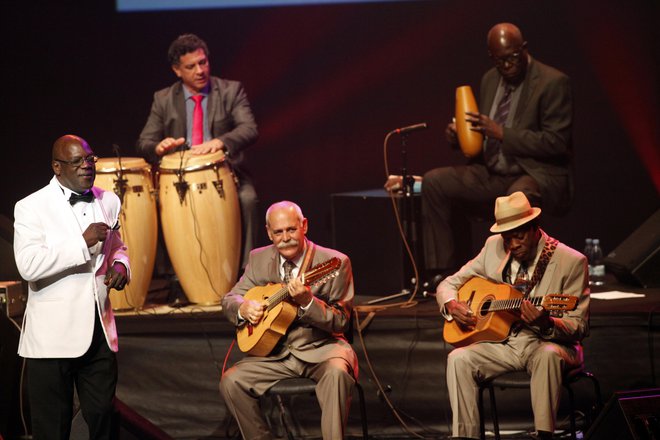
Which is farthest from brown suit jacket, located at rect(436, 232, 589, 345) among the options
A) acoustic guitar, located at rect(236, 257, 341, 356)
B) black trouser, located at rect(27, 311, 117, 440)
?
black trouser, located at rect(27, 311, 117, 440)

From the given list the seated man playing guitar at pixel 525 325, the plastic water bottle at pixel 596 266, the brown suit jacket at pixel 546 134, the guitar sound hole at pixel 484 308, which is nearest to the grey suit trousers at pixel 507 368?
the seated man playing guitar at pixel 525 325

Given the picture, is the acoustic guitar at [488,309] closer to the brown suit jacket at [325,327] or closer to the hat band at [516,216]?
the hat band at [516,216]

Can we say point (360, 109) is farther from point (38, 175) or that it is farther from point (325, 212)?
point (38, 175)

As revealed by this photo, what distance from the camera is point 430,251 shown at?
6.10m

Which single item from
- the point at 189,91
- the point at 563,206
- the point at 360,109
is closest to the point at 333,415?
the point at 563,206

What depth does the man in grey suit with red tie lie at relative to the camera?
21.1 ft

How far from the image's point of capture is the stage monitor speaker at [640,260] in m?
6.15

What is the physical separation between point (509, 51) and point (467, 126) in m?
0.53

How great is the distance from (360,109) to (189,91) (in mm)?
1632

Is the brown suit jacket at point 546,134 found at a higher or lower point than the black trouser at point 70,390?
higher

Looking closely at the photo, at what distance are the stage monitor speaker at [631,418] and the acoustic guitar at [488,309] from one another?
0.84 meters

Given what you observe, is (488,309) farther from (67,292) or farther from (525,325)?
(67,292)

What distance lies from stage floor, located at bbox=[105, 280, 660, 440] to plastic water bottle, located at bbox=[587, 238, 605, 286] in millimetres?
411

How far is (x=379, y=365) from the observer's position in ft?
19.1
